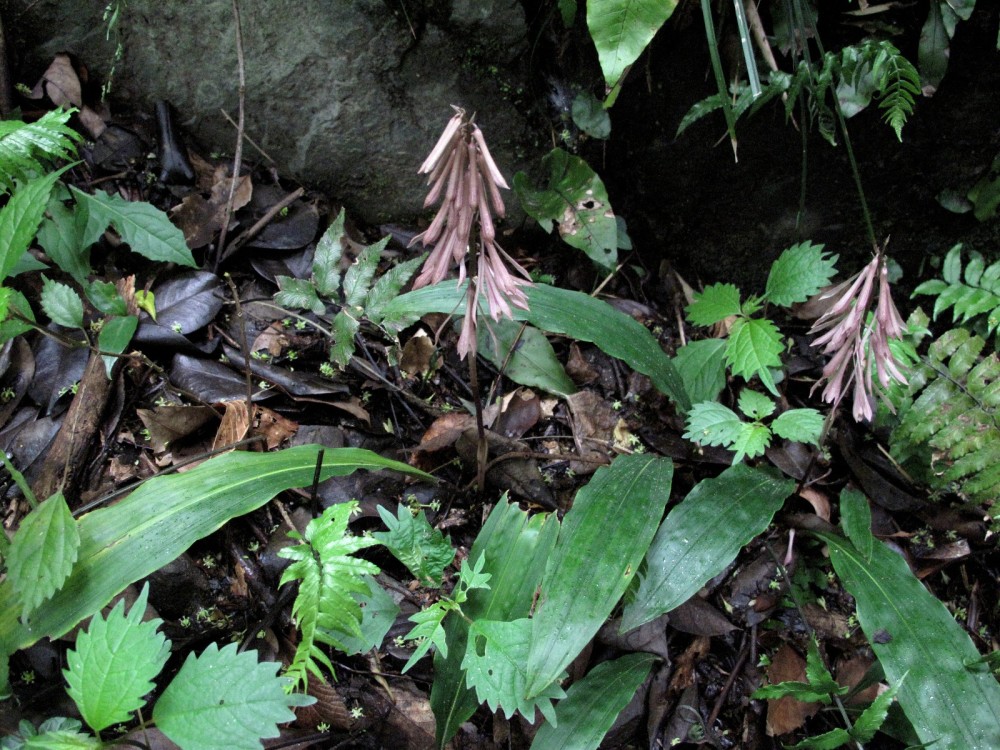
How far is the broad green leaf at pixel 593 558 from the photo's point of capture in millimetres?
1577

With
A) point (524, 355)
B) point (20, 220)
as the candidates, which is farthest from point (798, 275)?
point (20, 220)

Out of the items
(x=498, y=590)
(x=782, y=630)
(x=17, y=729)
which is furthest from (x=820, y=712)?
(x=17, y=729)

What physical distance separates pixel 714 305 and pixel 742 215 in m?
0.59

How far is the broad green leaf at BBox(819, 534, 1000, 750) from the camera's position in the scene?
177 cm

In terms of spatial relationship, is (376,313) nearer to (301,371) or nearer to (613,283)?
(301,371)

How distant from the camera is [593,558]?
1739 mm

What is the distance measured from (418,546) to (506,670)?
36 cm

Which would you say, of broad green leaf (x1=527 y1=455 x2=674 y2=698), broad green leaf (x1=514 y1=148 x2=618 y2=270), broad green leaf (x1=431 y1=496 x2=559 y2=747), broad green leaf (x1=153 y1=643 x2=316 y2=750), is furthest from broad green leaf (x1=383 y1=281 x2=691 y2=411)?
broad green leaf (x1=153 y1=643 x2=316 y2=750)

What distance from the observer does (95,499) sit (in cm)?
189

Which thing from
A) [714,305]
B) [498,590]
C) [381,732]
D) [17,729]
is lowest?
[381,732]

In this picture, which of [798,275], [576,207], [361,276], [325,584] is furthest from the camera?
[576,207]

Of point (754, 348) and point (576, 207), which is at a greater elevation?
point (576, 207)

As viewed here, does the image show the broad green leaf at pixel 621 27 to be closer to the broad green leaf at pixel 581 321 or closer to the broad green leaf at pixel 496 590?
the broad green leaf at pixel 581 321

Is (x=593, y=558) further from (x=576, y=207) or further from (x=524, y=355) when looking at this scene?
(x=576, y=207)
